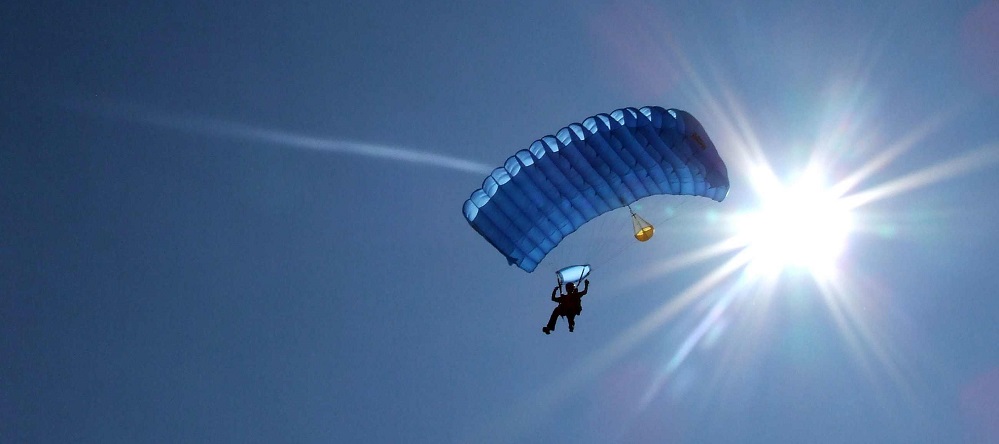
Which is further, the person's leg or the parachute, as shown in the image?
the person's leg

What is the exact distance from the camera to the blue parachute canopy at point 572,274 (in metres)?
26.6

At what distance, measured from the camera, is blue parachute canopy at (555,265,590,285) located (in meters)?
26.6

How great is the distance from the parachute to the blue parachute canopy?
0.59 meters

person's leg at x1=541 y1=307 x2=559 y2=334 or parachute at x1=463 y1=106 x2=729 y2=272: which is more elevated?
parachute at x1=463 y1=106 x2=729 y2=272

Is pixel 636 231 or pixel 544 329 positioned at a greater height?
pixel 636 231

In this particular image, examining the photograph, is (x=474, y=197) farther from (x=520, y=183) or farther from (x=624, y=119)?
(x=624, y=119)

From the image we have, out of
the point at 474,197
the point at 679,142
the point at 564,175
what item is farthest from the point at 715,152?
the point at 474,197

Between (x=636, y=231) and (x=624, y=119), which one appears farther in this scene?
(x=636, y=231)

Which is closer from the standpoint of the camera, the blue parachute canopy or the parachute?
the parachute

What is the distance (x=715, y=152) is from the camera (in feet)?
86.0

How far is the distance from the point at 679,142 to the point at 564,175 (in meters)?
2.32

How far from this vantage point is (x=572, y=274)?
2667 cm

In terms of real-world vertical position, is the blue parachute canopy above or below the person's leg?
above

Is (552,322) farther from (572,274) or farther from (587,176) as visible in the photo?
(587,176)
